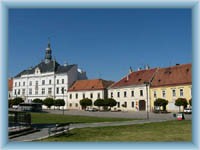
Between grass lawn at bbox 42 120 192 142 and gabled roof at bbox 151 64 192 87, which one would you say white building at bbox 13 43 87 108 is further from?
grass lawn at bbox 42 120 192 142

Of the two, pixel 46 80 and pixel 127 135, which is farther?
pixel 46 80

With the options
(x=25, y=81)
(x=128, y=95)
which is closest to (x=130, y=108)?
(x=128, y=95)

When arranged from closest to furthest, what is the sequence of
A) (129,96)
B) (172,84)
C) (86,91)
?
(172,84)
(129,96)
(86,91)

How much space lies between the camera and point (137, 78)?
53.9 meters

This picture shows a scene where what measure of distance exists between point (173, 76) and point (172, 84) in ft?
5.00

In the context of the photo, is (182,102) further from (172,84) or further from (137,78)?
(137,78)

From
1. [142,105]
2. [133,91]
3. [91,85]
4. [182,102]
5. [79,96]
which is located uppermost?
[91,85]

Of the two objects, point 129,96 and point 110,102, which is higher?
point 129,96

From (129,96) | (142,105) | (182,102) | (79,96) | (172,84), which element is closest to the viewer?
(182,102)

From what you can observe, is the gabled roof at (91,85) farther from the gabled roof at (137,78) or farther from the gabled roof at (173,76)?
the gabled roof at (173,76)

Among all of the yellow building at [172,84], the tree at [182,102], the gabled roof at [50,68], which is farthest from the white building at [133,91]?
the gabled roof at [50,68]

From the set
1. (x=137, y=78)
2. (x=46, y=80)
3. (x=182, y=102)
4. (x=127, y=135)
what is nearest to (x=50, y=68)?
(x=46, y=80)

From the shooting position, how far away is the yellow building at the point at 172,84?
44.7 meters
